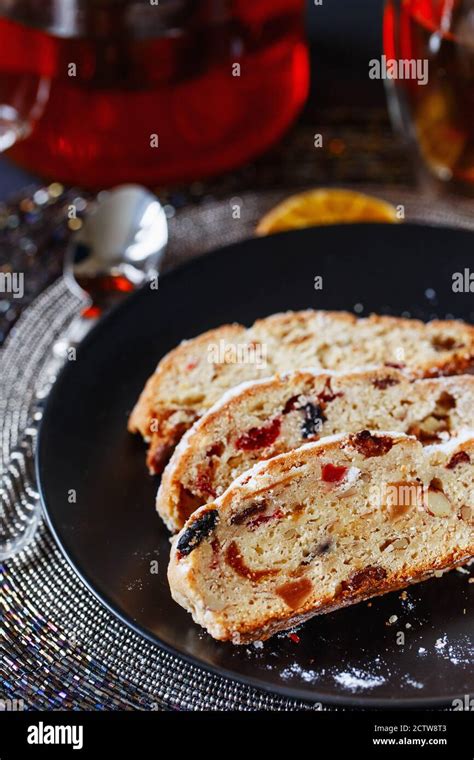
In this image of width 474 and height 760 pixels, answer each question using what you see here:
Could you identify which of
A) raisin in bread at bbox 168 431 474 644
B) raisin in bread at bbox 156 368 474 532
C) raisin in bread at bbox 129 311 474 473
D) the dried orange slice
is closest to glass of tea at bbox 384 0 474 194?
the dried orange slice

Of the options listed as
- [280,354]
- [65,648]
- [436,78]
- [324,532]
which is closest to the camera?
[324,532]

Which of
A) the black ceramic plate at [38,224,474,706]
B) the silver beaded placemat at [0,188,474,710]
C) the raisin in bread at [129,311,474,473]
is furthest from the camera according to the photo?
the raisin in bread at [129,311,474,473]

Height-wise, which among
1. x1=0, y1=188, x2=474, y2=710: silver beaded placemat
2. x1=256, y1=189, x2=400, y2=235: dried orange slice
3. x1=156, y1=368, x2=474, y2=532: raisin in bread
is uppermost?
x1=256, y1=189, x2=400, y2=235: dried orange slice

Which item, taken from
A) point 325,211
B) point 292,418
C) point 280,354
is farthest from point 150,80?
point 292,418

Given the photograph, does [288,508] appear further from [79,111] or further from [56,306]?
[79,111]

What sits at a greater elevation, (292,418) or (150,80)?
(150,80)

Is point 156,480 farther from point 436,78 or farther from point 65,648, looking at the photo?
point 436,78

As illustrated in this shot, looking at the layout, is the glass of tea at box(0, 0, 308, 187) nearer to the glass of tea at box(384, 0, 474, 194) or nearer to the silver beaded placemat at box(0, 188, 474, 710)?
the glass of tea at box(384, 0, 474, 194)
